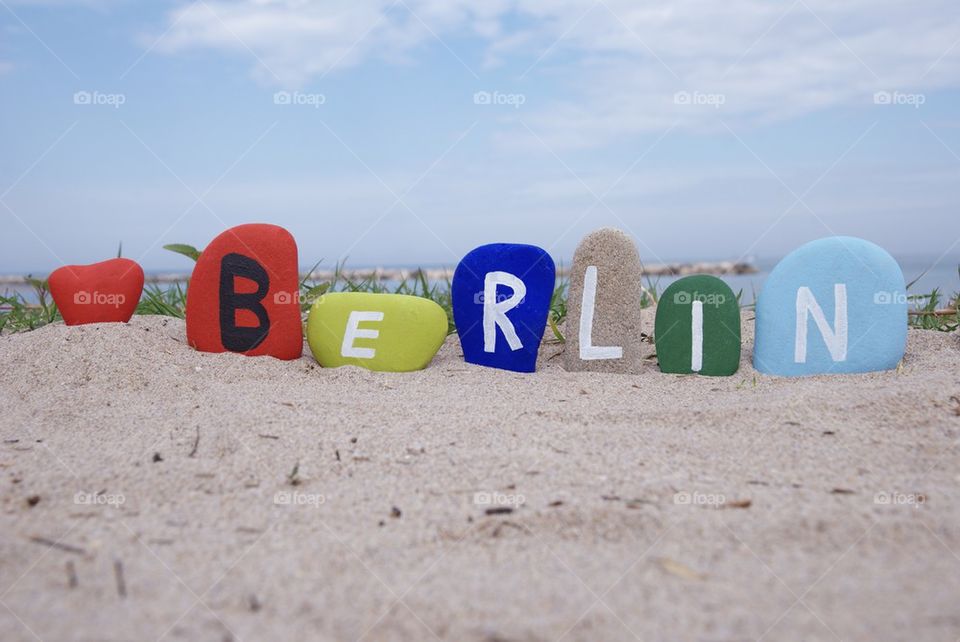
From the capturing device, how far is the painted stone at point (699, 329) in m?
2.94

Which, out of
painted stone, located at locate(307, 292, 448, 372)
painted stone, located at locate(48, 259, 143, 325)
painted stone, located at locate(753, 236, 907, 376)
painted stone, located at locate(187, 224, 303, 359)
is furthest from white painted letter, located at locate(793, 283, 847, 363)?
painted stone, located at locate(48, 259, 143, 325)

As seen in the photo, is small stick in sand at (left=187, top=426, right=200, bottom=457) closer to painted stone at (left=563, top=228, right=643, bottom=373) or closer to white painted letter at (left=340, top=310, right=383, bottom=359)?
white painted letter at (left=340, top=310, right=383, bottom=359)

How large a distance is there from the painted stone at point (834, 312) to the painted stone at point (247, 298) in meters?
1.93

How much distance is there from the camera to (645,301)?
188 inches

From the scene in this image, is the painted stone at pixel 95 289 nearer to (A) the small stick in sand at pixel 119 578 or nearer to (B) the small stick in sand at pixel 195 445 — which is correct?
(B) the small stick in sand at pixel 195 445

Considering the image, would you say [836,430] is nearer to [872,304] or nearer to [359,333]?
[872,304]

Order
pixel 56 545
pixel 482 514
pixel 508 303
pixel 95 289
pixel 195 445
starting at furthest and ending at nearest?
pixel 95 289, pixel 508 303, pixel 195 445, pixel 482 514, pixel 56 545

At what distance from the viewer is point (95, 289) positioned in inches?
127

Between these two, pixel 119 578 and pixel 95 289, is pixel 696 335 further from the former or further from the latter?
pixel 95 289

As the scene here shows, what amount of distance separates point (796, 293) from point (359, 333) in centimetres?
173

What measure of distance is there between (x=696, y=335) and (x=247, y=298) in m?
1.82

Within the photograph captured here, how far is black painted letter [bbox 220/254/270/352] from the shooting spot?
3104 millimetres

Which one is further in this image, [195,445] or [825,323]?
[825,323]

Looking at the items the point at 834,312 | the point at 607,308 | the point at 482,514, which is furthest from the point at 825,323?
the point at 482,514
